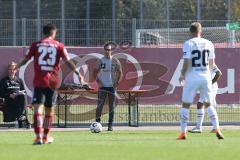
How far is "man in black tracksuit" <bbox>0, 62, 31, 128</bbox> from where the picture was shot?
22156 mm

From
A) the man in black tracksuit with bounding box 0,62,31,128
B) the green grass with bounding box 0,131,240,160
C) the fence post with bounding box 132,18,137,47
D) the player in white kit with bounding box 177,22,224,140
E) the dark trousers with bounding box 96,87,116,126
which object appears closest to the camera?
the green grass with bounding box 0,131,240,160

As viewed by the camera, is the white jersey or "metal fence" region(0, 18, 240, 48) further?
"metal fence" region(0, 18, 240, 48)

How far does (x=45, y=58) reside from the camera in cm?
1475

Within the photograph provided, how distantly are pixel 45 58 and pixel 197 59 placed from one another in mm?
2814

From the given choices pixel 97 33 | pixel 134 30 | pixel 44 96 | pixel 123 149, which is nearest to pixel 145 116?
pixel 134 30

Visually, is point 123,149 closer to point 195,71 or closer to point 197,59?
point 195,71

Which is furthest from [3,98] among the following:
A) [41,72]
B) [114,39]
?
[41,72]

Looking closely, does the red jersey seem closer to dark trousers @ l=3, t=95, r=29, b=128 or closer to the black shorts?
the black shorts

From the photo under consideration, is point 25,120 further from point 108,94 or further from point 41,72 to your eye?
point 41,72

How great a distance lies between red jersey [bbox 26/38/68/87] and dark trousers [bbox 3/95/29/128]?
293 inches

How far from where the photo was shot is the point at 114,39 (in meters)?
26.0

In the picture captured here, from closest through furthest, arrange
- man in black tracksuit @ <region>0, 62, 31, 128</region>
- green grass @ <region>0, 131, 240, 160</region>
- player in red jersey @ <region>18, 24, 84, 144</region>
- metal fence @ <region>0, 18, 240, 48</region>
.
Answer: green grass @ <region>0, 131, 240, 160</region>, player in red jersey @ <region>18, 24, 84, 144</region>, man in black tracksuit @ <region>0, 62, 31, 128</region>, metal fence @ <region>0, 18, 240, 48</region>

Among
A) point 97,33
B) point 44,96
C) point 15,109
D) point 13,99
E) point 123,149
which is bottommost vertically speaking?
point 123,149

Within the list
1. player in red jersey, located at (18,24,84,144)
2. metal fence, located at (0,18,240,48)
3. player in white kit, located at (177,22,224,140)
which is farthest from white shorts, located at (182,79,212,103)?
metal fence, located at (0,18,240,48)
